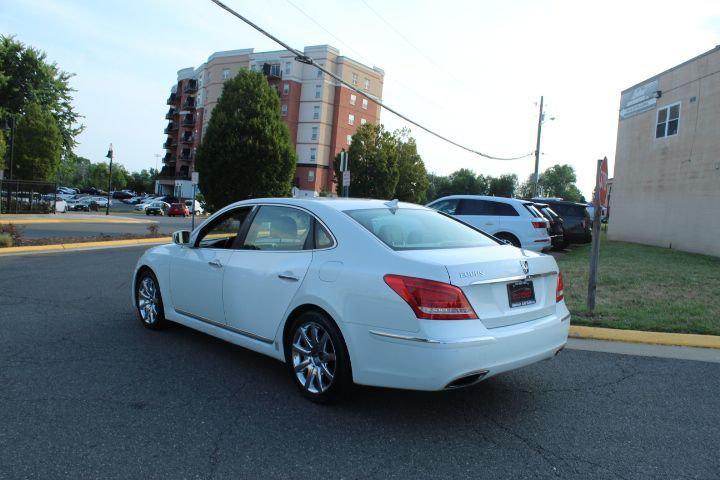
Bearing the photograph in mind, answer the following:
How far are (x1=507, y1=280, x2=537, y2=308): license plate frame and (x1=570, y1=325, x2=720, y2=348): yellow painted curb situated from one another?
110 inches

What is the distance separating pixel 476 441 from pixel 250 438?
4.72ft

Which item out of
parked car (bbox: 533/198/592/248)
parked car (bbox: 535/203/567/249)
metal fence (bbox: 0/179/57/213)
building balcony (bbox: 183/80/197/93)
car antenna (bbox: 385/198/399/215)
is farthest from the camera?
building balcony (bbox: 183/80/197/93)

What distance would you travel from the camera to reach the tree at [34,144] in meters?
43.8

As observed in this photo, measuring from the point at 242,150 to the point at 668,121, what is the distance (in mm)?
18852

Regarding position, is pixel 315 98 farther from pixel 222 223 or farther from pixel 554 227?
pixel 222 223

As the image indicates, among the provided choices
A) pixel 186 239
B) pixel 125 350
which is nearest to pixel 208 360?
pixel 125 350

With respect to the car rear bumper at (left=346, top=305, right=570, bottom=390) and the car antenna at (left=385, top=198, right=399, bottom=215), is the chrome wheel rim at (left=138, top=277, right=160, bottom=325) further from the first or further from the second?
the car rear bumper at (left=346, top=305, right=570, bottom=390)

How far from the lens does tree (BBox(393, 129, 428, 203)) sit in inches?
2375

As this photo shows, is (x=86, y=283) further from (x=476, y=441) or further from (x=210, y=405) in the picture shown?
(x=476, y=441)

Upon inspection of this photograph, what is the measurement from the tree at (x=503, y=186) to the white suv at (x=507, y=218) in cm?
7365

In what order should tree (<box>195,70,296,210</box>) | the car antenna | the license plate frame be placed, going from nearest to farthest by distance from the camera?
the license plate frame < the car antenna < tree (<box>195,70,296,210</box>)

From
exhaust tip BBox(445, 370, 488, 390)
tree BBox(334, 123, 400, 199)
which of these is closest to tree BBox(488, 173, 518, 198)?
tree BBox(334, 123, 400, 199)

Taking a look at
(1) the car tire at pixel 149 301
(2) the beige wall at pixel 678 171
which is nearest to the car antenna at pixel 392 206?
(1) the car tire at pixel 149 301

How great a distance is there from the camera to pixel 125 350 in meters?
5.30
